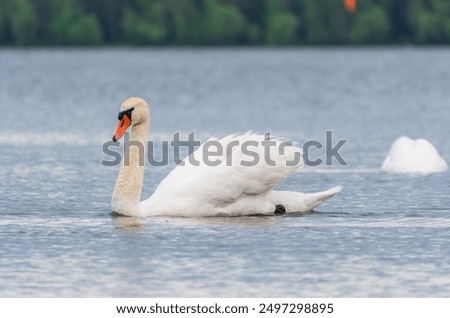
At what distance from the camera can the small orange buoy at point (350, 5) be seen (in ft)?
440

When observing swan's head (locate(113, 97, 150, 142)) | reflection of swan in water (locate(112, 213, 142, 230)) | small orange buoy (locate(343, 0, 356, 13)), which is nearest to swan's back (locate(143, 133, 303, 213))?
reflection of swan in water (locate(112, 213, 142, 230))

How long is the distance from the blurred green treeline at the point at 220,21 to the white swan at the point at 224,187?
118457 mm

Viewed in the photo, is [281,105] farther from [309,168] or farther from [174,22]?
[174,22]

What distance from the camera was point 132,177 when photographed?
21.5 meters

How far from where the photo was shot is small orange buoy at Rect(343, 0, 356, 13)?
440 ft

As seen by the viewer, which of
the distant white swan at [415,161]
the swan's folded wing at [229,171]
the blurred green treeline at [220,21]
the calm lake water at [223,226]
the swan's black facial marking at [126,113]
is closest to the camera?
the calm lake water at [223,226]

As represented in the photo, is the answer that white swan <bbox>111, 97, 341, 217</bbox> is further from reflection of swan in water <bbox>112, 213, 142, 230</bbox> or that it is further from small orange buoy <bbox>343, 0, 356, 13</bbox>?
small orange buoy <bbox>343, 0, 356, 13</bbox>

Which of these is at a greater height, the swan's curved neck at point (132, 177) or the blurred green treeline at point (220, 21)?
the blurred green treeline at point (220, 21)

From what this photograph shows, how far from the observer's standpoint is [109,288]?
54.7 feet

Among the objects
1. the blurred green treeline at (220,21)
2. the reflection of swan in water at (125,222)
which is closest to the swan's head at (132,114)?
the reflection of swan in water at (125,222)

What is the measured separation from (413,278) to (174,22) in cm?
12853

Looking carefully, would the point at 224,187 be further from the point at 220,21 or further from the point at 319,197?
the point at 220,21

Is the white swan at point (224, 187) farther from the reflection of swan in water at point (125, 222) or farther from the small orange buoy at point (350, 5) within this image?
the small orange buoy at point (350, 5)
